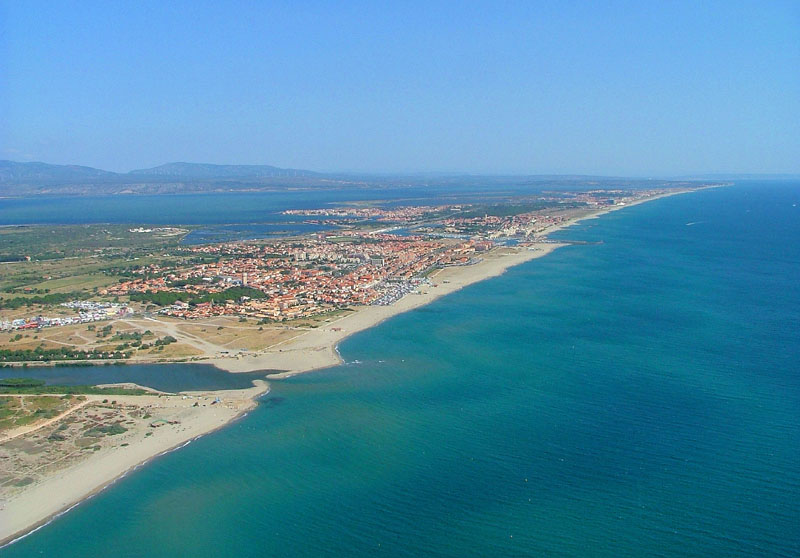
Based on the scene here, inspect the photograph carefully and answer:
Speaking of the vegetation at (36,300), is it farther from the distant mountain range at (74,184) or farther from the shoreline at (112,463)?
the distant mountain range at (74,184)

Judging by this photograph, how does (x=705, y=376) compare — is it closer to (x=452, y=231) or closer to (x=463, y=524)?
(x=463, y=524)

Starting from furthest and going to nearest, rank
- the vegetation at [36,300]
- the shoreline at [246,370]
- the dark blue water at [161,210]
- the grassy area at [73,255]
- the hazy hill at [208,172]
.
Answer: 1. the hazy hill at [208,172]
2. the dark blue water at [161,210]
3. the grassy area at [73,255]
4. the vegetation at [36,300]
5. the shoreline at [246,370]

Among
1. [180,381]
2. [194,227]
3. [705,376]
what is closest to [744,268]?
[705,376]

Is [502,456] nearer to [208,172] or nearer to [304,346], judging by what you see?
[304,346]

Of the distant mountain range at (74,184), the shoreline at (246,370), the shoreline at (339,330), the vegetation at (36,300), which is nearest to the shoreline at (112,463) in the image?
the shoreline at (246,370)

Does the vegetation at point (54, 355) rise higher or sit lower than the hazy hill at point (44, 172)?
lower

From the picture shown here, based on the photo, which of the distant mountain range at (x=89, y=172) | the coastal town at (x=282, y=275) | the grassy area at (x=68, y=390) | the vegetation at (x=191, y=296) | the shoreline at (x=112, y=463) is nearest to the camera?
the shoreline at (x=112, y=463)
